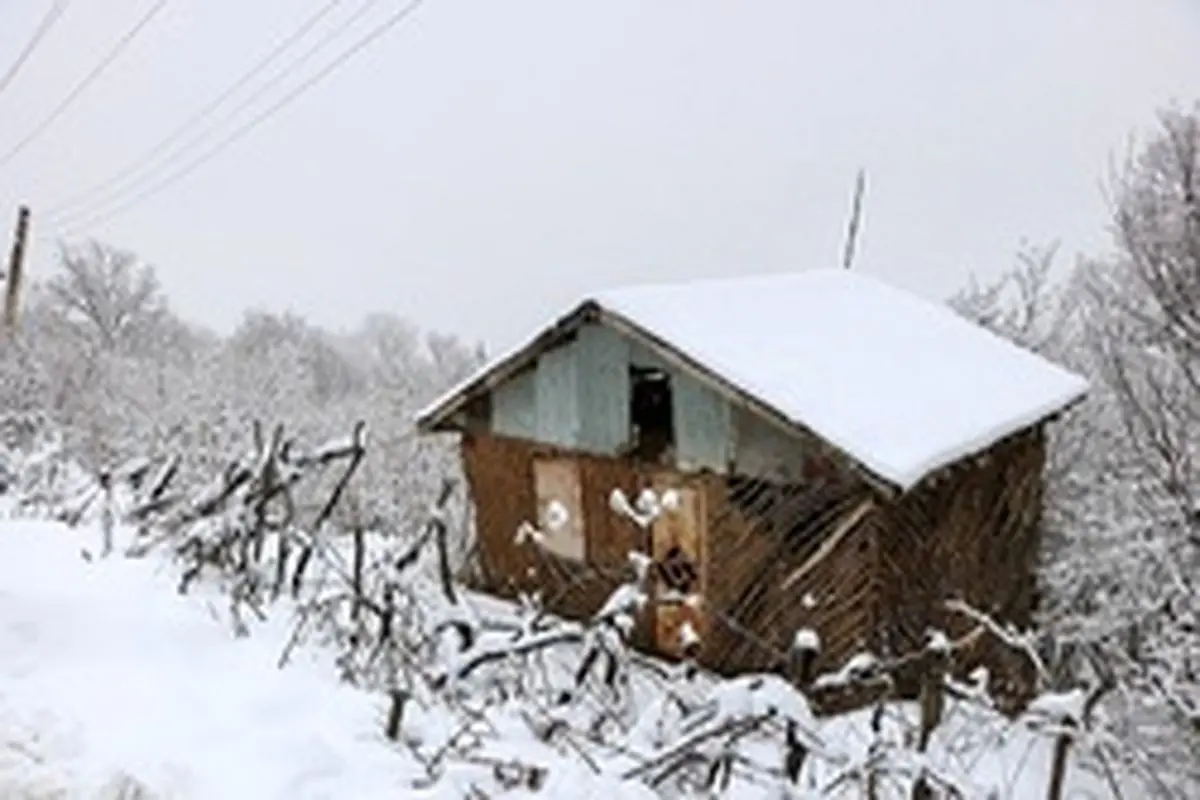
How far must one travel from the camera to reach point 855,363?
1056cm

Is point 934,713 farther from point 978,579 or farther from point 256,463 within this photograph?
point 978,579

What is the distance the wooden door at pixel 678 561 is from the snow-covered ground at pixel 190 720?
4699mm

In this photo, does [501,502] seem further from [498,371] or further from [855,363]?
[855,363]

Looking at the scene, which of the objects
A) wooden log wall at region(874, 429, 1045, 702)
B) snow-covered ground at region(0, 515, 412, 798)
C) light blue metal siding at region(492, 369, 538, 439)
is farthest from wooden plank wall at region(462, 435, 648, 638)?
snow-covered ground at region(0, 515, 412, 798)

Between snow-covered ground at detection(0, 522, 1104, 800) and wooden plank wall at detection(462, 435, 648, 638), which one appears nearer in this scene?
snow-covered ground at detection(0, 522, 1104, 800)

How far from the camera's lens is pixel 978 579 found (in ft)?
36.1

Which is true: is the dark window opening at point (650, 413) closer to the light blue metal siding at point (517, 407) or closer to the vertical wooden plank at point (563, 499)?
the vertical wooden plank at point (563, 499)

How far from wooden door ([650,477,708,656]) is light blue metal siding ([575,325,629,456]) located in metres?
0.55

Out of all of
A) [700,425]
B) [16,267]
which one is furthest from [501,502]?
[16,267]

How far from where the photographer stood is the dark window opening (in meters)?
10.7

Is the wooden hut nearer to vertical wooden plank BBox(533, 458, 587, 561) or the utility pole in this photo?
vertical wooden plank BBox(533, 458, 587, 561)

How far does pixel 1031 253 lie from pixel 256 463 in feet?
63.2

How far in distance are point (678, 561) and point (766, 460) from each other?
121 cm

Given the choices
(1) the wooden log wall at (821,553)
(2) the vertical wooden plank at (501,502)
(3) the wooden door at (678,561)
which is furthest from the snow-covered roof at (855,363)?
(3) the wooden door at (678,561)
